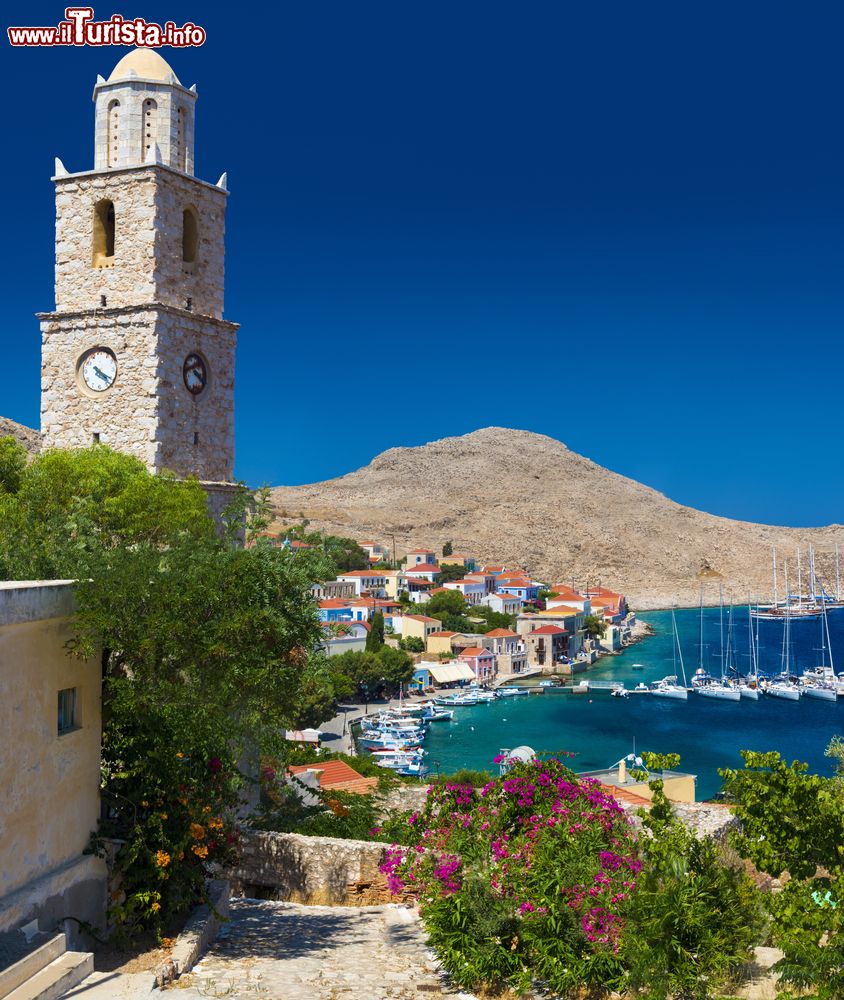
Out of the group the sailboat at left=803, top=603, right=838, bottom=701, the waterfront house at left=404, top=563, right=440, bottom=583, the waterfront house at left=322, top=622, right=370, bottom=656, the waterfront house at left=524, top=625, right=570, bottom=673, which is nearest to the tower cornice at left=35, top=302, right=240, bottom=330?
the waterfront house at left=322, top=622, right=370, bottom=656

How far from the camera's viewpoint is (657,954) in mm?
8281

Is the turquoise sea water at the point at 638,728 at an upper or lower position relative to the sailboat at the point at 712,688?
lower

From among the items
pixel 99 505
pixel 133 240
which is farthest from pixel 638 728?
pixel 99 505

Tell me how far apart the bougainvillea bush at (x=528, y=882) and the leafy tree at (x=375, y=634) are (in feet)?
217

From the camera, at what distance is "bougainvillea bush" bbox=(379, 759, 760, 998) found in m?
8.40

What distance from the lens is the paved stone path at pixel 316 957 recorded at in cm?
872

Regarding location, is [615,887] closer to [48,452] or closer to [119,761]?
[119,761]

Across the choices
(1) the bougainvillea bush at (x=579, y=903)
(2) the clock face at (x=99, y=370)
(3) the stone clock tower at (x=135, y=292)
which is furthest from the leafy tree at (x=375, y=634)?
(1) the bougainvillea bush at (x=579, y=903)

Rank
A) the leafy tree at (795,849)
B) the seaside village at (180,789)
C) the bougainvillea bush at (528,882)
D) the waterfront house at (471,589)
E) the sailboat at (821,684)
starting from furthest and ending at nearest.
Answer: the waterfront house at (471,589), the sailboat at (821,684), the bougainvillea bush at (528,882), the seaside village at (180,789), the leafy tree at (795,849)

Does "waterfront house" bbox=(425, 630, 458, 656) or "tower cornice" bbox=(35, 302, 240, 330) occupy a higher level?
"tower cornice" bbox=(35, 302, 240, 330)

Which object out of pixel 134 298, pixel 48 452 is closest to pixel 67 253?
pixel 134 298

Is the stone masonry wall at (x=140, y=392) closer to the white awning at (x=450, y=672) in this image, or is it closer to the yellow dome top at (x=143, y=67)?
the yellow dome top at (x=143, y=67)

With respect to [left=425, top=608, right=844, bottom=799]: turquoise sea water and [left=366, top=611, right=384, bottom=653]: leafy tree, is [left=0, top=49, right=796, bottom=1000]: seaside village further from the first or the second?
[left=366, top=611, right=384, bottom=653]: leafy tree

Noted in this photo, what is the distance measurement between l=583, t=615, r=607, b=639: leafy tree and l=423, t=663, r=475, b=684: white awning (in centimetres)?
2635
